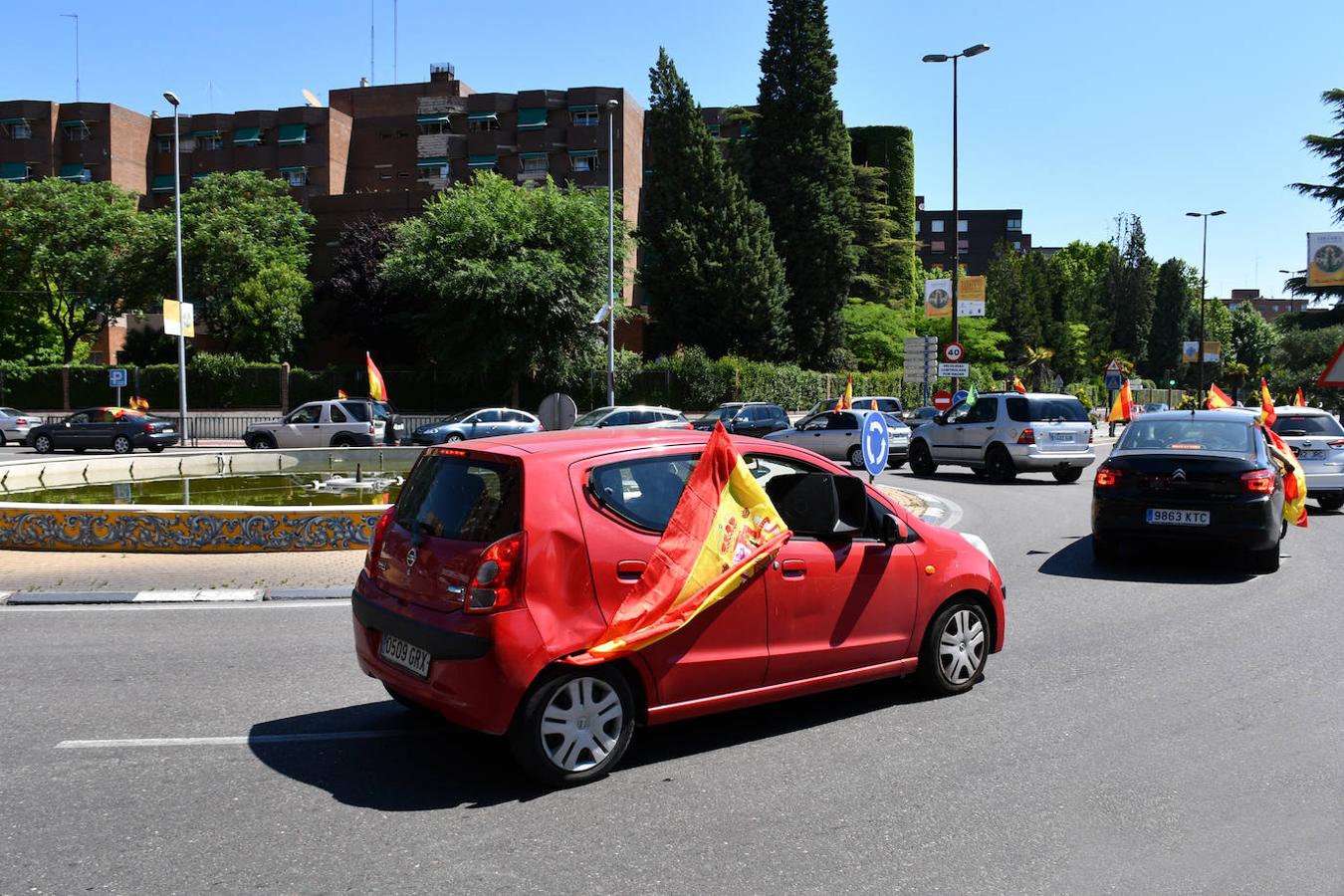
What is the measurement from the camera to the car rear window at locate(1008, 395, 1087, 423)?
21875 millimetres

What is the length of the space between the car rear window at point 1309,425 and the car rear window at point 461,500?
16.0 m

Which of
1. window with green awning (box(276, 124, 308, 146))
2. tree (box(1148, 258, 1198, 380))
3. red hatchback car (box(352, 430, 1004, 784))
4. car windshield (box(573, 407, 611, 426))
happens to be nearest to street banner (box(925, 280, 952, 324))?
car windshield (box(573, 407, 611, 426))

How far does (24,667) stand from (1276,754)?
24.8ft

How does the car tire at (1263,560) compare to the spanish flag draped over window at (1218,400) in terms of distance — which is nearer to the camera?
the car tire at (1263,560)

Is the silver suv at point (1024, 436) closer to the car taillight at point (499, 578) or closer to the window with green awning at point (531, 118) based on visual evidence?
the car taillight at point (499, 578)

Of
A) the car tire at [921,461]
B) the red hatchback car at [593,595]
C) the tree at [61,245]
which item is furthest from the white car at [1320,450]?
the tree at [61,245]

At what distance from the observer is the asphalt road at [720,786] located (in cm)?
396

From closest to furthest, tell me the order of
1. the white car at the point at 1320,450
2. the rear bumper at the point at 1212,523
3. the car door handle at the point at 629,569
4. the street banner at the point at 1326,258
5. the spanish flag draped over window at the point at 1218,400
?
the car door handle at the point at 629,569
the rear bumper at the point at 1212,523
the white car at the point at 1320,450
the spanish flag draped over window at the point at 1218,400
the street banner at the point at 1326,258

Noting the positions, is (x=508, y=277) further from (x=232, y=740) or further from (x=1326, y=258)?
(x=232, y=740)

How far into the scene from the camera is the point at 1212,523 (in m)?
10.3

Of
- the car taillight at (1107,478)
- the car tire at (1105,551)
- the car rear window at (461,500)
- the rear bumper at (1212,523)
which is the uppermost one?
the car rear window at (461,500)

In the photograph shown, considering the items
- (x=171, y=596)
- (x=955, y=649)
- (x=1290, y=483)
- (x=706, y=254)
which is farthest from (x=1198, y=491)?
(x=706, y=254)

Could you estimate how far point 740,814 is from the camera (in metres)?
4.51

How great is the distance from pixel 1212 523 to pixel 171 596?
982cm
